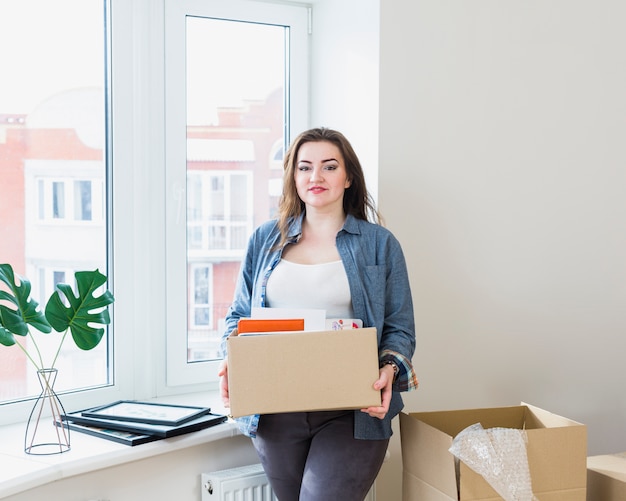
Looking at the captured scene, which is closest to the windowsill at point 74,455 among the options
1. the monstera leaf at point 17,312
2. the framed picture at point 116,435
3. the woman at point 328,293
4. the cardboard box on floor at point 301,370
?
the framed picture at point 116,435

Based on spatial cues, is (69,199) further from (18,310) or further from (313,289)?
(313,289)

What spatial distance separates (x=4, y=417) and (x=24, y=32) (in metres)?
1.06

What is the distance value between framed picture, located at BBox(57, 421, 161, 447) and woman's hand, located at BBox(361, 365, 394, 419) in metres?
0.59

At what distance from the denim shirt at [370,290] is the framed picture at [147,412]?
0.69ft

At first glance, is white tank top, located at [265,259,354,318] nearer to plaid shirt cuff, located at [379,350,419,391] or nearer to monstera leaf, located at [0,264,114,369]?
plaid shirt cuff, located at [379,350,419,391]

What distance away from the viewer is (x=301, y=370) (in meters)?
1.60

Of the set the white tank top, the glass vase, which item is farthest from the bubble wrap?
the glass vase

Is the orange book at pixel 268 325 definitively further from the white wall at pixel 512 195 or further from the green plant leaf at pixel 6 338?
the white wall at pixel 512 195

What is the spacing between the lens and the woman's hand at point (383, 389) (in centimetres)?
166

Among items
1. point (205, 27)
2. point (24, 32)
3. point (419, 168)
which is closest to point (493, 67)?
point (419, 168)

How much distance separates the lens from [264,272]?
192cm

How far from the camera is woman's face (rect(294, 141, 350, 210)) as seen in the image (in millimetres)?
1912

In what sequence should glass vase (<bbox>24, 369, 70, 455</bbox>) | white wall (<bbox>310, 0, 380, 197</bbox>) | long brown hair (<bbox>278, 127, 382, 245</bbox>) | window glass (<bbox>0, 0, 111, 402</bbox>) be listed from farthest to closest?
white wall (<bbox>310, 0, 380, 197</bbox>) < window glass (<bbox>0, 0, 111, 402</bbox>) < long brown hair (<bbox>278, 127, 382, 245</bbox>) < glass vase (<bbox>24, 369, 70, 455</bbox>)

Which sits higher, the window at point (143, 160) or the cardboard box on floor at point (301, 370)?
the window at point (143, 160)
